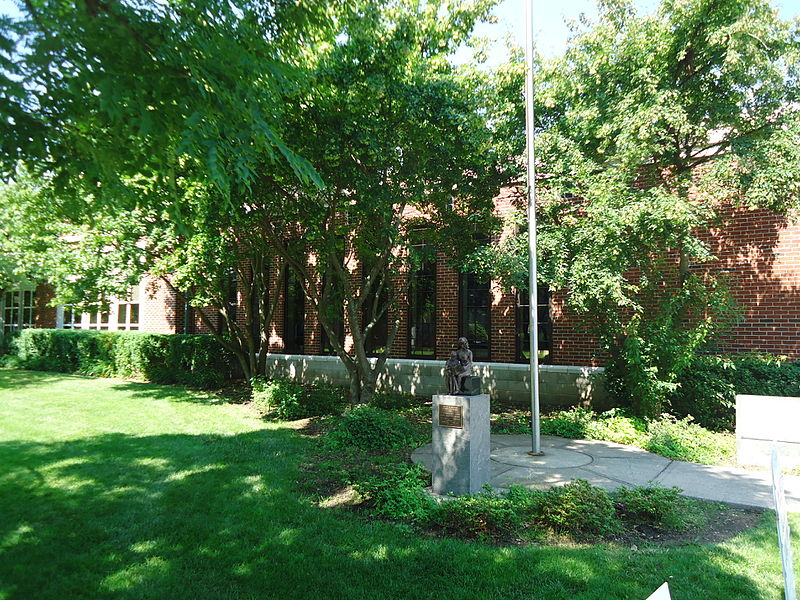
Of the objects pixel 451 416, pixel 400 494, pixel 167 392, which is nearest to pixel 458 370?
pixel 451 416

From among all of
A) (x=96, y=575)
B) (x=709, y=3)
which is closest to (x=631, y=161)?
(x=709, y=3)

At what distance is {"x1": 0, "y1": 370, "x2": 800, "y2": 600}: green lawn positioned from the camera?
13.0ft

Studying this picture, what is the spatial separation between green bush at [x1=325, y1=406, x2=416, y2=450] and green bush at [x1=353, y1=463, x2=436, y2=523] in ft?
5.74

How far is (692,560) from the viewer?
14.4 feet

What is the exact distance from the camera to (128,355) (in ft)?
61.3

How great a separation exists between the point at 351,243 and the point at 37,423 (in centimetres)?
720

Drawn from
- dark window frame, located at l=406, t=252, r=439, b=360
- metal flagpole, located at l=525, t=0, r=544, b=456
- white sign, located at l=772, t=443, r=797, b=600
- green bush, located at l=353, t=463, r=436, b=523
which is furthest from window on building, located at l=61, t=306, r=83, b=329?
white sign, located at l=772, t=443, r=797, b=600

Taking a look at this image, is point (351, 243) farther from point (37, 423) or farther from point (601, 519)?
point (601, 519)

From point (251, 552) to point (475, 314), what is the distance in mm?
10602

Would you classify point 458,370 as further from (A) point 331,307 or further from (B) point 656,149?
(A) point 331,307

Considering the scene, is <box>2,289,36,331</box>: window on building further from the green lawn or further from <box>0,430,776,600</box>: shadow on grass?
→ <box>0,430,776,600</box>: shadow on grass

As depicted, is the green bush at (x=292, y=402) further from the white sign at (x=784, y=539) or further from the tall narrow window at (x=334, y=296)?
the white sign at (x=784, y=539)

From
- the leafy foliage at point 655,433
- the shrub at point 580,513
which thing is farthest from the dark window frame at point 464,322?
the shrub at point 580,513

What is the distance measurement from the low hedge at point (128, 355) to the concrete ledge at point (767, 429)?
13052 millimetres
